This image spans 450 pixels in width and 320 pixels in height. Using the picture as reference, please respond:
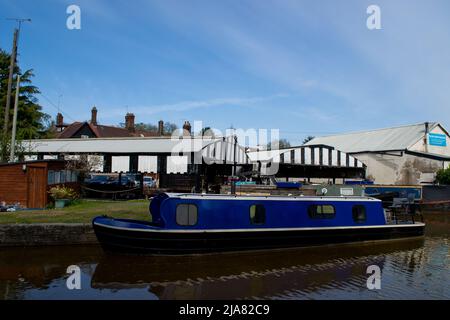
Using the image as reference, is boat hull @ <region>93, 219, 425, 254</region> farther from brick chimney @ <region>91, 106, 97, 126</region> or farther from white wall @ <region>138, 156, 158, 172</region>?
brick chimney @ <region>91, 106, 97, 126</region>

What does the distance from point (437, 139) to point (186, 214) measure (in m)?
39.2

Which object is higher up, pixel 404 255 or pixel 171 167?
pixel 171 167

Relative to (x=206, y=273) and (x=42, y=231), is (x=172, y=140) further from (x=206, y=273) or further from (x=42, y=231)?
(x=206, y=273)

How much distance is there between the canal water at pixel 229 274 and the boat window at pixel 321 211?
48.1 inches

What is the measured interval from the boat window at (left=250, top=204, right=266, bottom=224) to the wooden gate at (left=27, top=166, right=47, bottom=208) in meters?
9.71

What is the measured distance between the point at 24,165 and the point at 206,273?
34.3ft

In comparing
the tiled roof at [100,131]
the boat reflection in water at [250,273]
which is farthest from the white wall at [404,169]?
the tiled roof at [100,131]

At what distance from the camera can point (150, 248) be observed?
41.0 ft

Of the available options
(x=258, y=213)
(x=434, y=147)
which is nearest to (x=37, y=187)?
(x=258, y=213)

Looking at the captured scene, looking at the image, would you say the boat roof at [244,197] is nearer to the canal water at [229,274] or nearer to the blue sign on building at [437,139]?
the canal water at [229,274]

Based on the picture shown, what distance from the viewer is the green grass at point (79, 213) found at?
14.3 m

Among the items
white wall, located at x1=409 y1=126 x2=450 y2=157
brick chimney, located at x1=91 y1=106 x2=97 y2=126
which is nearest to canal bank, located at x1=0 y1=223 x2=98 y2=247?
white wall, located at x1=409 y1=126 x2=450 y2=157
